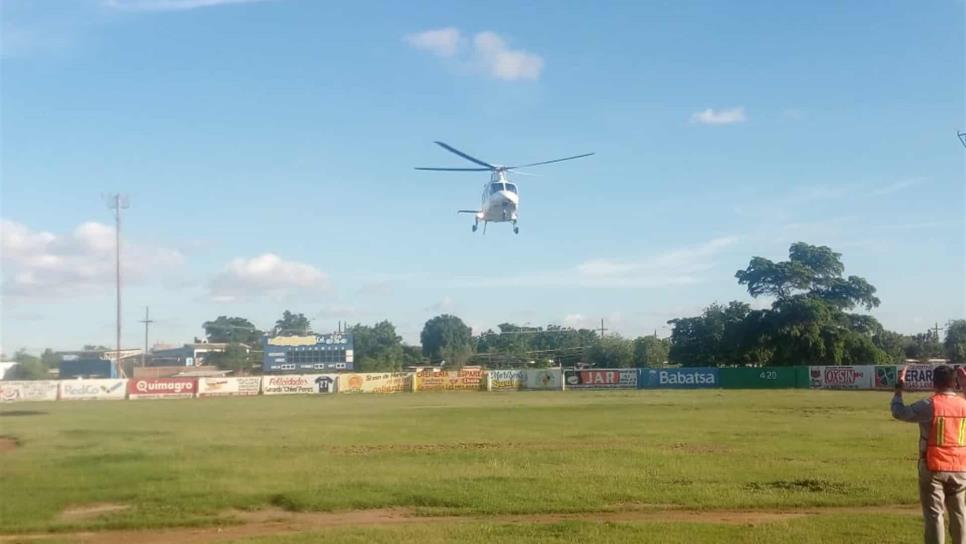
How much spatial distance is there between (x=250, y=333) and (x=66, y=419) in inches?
5297

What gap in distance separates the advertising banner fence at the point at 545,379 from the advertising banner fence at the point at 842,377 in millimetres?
20195

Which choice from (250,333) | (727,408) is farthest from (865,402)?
(250,333)

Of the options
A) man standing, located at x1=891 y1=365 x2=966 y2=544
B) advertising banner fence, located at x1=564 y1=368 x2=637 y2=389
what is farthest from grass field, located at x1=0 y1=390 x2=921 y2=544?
advertising banner fence, located at x1=564 y1=368 x2=637 y2=389

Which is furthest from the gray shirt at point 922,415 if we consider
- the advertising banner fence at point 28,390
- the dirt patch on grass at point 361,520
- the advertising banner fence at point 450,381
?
the advertising banner fence at point 450,381

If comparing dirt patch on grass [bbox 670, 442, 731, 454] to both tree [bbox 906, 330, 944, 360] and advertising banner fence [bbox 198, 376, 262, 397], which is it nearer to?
advertising banner fence [bbox 198, 376, 262, 397]

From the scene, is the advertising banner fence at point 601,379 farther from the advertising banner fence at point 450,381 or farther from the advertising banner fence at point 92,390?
the advertising banner fence at point 92,390

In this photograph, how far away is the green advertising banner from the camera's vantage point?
2945 inches

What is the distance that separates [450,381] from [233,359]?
2406 inches

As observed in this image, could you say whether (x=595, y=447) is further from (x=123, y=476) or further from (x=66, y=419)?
(x=66, y=419)

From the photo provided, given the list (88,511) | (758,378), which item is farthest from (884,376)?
(88,511)

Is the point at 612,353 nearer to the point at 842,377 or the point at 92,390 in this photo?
the point at 842,377

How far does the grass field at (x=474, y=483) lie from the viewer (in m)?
13.4

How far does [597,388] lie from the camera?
77812 millimetres

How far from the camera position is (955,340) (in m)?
115
